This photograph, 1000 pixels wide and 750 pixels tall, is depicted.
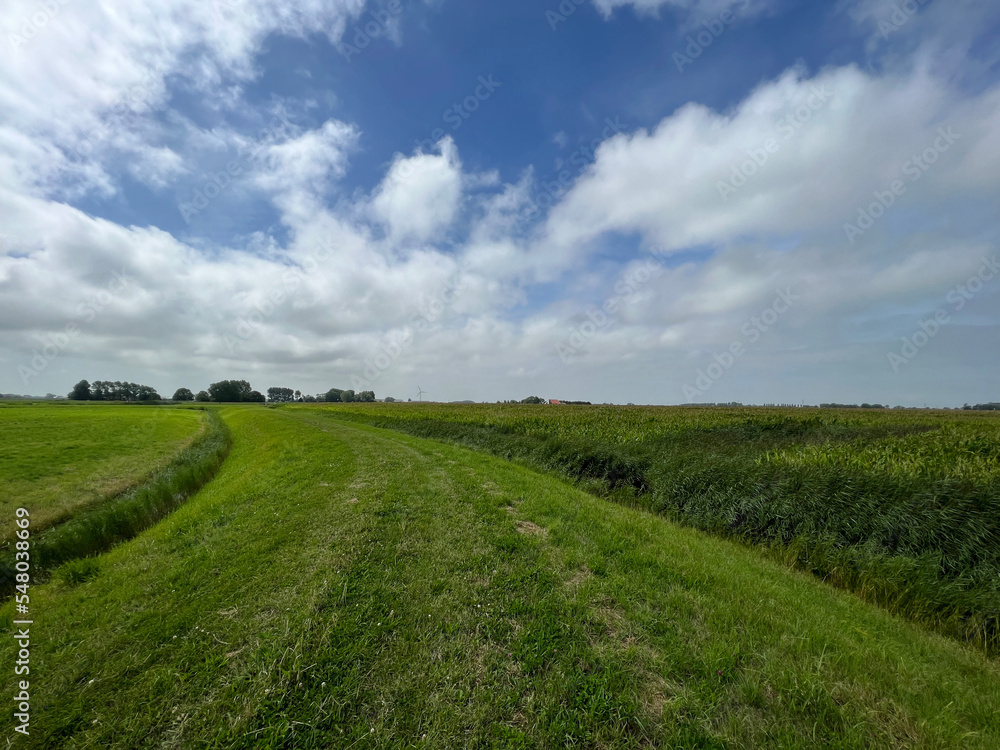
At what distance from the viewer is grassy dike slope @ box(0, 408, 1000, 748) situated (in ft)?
10.6

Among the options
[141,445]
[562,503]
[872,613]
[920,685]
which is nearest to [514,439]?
[562,503]

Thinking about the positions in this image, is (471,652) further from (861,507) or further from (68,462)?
(68,462)

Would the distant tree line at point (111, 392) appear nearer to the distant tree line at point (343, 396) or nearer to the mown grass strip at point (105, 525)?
the distant tree line at point (343, 396)

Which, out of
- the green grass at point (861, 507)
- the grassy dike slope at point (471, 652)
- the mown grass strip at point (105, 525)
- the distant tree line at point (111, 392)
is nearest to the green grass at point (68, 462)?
the mown grass strip at point (105, 525)

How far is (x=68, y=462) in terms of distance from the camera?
14812 millimetres

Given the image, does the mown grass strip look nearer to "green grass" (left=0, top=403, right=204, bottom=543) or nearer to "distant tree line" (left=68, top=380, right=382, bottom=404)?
"green grass" (left=0, top=403, right=204, bottom=543)

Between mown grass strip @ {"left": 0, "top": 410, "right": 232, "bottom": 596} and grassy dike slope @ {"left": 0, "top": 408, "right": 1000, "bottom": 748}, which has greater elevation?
grassy dike slope @ {"left": 0, "top": 408, "right": 1000, "bottom": 748}

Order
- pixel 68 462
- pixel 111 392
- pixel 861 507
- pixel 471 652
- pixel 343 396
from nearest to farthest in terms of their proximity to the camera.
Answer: pixel 471 652
pixel 861 507
pixel 68 462
pixel 111 392
pixel 343 396

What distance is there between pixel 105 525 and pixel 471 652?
12.2 metres

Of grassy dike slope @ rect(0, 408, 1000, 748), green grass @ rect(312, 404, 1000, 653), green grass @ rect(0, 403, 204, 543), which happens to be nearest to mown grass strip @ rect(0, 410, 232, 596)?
green grass @ rect(0, 403, 204, 543)

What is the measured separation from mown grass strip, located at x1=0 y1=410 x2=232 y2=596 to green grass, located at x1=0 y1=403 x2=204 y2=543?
0.62 metres

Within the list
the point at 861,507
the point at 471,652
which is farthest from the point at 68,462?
the point at 861,507

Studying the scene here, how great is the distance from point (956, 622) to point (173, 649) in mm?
11651

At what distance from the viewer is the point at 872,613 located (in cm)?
579
